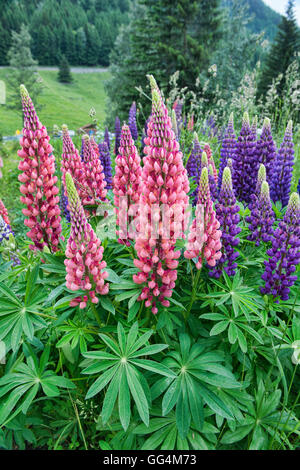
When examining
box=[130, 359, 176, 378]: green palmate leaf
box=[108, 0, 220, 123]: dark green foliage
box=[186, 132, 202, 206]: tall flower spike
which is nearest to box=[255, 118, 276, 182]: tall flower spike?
box=[186, 132, 202, 206]: tall flower spike

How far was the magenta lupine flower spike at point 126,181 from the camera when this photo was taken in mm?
2301

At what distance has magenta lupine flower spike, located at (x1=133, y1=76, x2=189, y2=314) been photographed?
69.3 inches

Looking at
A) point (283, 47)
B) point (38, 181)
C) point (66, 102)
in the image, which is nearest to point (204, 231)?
point (38, 181)

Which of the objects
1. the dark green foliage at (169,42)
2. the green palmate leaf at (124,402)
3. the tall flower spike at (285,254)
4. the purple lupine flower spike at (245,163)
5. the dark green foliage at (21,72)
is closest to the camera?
the green palmate leaf at (124,402)

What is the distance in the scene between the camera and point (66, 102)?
130ft

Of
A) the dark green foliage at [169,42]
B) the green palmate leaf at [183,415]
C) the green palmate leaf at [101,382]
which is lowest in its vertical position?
the green palmate leaf at [183,415]

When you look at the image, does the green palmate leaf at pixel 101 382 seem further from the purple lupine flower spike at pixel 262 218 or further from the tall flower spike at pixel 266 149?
the tall flower spike at pixel 266 149

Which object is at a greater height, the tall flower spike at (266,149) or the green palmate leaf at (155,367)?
the tall flower spike at (266,149)

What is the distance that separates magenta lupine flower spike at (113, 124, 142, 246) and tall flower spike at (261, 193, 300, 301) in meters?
1.10

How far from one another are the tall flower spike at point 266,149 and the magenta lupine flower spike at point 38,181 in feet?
7.44

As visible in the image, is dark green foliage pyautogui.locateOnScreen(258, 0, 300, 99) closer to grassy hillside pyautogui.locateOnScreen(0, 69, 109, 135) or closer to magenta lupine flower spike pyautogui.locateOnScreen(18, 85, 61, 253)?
grassy hillside pyautogui.locateOnScreen(0, 69, 109, 135)

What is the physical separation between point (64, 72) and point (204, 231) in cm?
6672

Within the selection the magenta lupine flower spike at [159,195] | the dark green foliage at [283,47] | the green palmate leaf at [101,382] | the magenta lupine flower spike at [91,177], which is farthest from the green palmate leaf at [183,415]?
the dark green foliage at [283,47]
